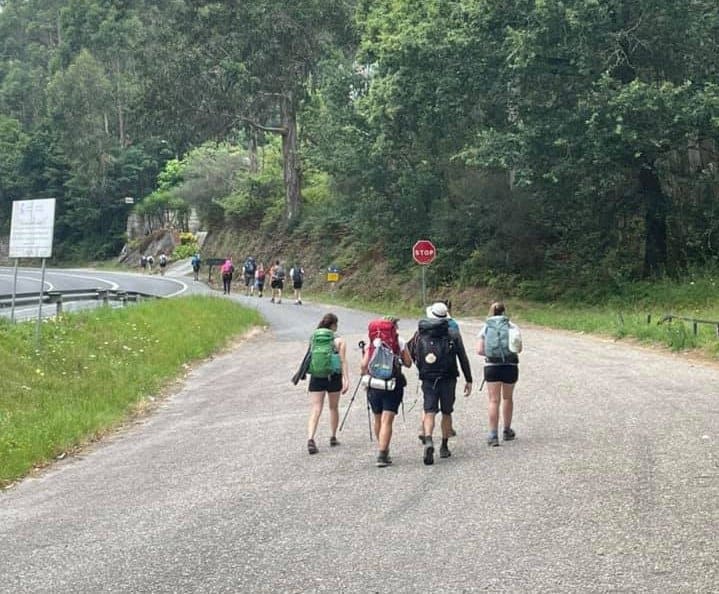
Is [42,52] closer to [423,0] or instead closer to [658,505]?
[423,0]

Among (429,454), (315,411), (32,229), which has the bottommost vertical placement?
(429,454)

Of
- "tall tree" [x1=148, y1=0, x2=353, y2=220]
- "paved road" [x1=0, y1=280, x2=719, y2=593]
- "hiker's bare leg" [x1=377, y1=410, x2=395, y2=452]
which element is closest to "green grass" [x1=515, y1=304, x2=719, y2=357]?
"paved road" [x1=0, y1=280, x2=719, y2=593]

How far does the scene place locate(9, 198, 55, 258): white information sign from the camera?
16766 millimetres

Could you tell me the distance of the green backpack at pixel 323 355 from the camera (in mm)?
10977

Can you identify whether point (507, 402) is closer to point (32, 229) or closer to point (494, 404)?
point (494, 404)

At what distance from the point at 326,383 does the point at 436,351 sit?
5.37 ft

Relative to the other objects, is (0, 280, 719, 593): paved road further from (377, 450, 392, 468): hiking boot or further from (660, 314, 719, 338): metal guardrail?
(660, 314, 719, 338): metal guardrail

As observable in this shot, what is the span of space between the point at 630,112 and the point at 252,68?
93.6 feet

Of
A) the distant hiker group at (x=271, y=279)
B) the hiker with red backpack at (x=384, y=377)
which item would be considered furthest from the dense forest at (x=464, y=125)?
the hiker with red backpack at (x=384, y=377)

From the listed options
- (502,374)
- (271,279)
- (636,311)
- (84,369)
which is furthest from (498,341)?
(271,279)

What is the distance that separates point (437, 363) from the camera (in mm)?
10117

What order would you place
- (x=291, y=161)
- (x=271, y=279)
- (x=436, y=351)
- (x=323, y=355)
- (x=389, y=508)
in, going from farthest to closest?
(x=291, y=161) → (x=271, y=279) → (x=323, y=355) → (x=436, y=351) → (x=389, y=508)

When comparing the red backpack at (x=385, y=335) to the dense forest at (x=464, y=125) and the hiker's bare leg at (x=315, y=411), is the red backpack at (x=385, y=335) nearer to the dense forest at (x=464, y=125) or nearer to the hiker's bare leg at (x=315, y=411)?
the hiker's bare leg at (x=315, y=411)

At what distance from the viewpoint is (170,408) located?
1596 cm
